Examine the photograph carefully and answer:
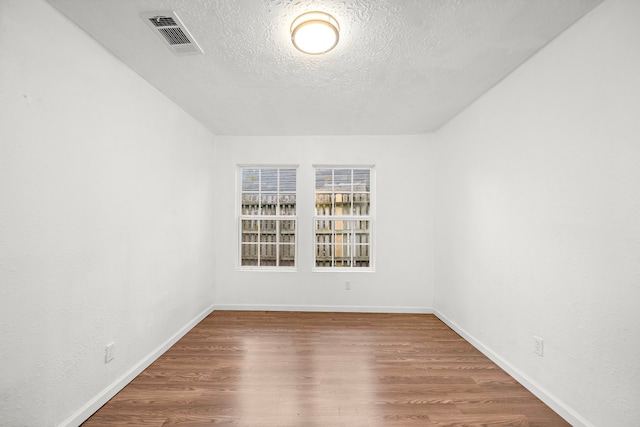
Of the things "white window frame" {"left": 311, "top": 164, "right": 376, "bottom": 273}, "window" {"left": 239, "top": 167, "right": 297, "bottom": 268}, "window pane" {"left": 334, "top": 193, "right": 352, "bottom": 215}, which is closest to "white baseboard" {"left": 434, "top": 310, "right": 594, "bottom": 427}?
"white window frame" {"left": 311, "top": 164, "right": 376, "bottom": 273}

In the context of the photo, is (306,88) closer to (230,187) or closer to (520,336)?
(230,187)

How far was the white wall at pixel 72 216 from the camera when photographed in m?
1.34

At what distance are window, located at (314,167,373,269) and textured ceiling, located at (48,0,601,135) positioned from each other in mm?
1132

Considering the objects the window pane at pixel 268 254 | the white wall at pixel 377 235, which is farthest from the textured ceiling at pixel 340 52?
the window pane at pixel 268 254

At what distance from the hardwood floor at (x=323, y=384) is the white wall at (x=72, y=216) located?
39 centimetres

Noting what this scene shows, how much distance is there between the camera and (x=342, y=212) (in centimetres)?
406

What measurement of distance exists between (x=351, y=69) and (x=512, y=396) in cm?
286

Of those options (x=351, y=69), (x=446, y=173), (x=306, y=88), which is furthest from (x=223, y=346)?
(x=446, y=173)

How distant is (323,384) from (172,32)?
2.80 m

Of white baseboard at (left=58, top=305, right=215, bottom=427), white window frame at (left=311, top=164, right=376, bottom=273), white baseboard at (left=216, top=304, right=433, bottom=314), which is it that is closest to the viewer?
white baseboard at (left=58, top=305, right=215, bottom=427)

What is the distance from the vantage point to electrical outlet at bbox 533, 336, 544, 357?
1.95 meters

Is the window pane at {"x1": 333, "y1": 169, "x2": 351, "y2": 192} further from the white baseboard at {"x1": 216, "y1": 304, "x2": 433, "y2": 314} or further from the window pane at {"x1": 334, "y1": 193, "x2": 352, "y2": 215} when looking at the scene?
the white baseboard at {"x1": 216, "y1": 304, "x2": 433, "y2": 314}

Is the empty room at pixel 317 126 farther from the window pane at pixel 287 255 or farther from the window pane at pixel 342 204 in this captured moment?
the window pane at pixel 342 204

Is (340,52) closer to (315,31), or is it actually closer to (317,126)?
(315,31)
